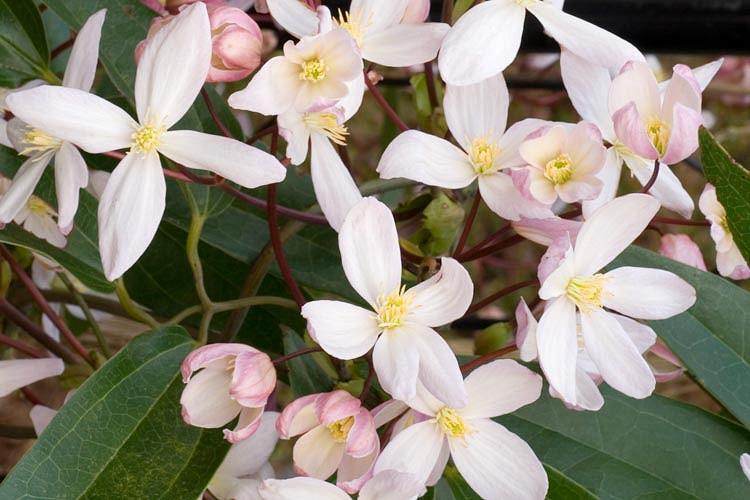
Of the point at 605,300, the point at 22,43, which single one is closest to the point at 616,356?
the point at 605,300

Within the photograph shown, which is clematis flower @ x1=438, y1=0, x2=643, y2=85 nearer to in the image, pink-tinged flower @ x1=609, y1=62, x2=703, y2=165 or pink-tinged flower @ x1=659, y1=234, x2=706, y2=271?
pink-tinged flower @ x1=609, y1=62, x2=703, y2=165

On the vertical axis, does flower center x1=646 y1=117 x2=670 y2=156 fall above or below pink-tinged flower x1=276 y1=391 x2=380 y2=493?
above

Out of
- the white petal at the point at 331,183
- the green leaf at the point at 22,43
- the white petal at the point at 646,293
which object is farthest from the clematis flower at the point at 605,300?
the green leaf at the point at 22,43

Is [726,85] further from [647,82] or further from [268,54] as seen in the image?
[647,82]

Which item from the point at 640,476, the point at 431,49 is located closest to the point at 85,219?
the point at 431,49

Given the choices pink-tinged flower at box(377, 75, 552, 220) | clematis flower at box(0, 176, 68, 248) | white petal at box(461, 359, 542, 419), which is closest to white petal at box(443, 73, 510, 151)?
pink-tinged flower at box(377, 75, 552, 220)

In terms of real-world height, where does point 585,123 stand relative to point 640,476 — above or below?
above

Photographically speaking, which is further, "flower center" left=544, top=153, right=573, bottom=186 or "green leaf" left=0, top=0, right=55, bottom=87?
"green leaf" left=0, top=0, right=55, bottom=87
